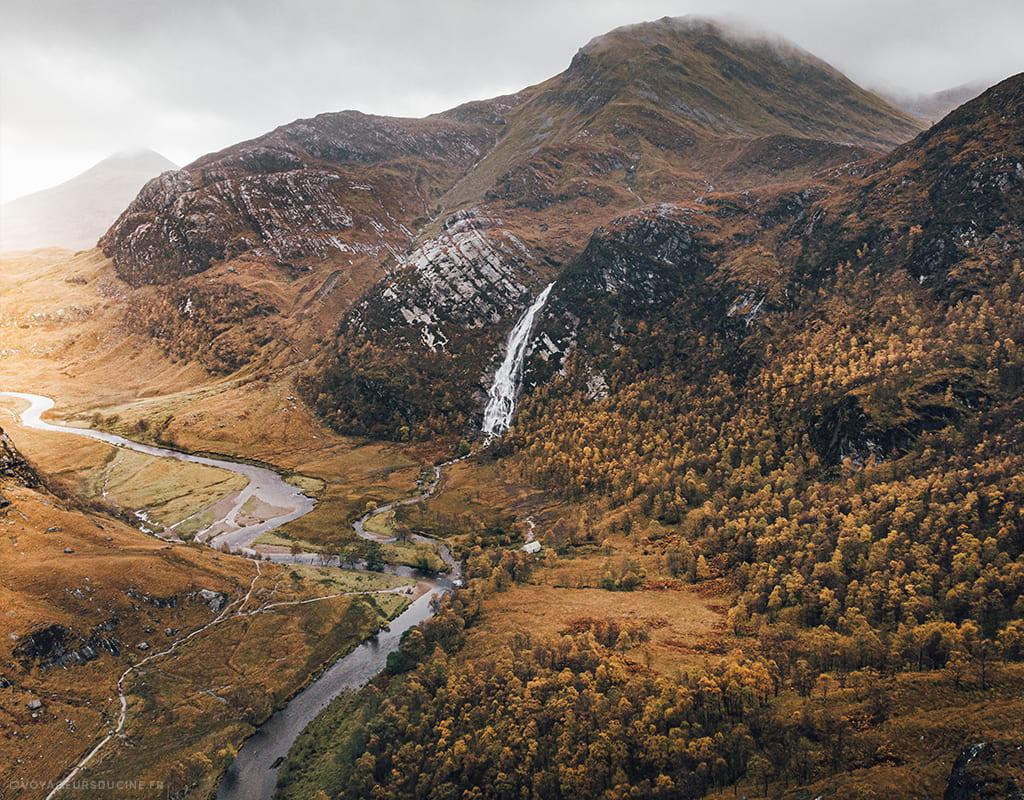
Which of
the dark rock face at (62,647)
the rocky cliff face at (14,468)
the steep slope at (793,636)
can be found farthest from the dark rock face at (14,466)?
the steep slope at (793,636)

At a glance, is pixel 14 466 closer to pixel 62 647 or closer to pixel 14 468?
pixel 14 468

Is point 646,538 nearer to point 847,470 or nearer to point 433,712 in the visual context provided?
point 847,470

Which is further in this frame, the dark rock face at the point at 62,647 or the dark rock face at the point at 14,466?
the dark rock face at the point at 14,466

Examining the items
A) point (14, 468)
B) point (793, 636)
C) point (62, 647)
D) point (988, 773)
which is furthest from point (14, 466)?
point (988, 773)

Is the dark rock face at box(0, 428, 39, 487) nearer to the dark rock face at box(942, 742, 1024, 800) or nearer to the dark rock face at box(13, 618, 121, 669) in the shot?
the dark rock face at box(13, 618, 121, 669)

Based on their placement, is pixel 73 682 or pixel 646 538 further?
pixel 646 538

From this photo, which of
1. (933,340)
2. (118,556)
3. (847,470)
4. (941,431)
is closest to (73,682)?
(118,556)

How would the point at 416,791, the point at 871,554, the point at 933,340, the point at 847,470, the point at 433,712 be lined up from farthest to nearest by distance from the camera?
the point at 933,340 < the point at 847,470 < the point at 871,554 < the point at 433,712 < the point at 416,791

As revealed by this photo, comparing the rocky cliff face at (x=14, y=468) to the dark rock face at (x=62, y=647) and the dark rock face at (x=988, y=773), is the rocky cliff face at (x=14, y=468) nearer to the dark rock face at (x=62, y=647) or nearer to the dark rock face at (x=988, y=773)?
the dark rock face at (x=62, y=647)
